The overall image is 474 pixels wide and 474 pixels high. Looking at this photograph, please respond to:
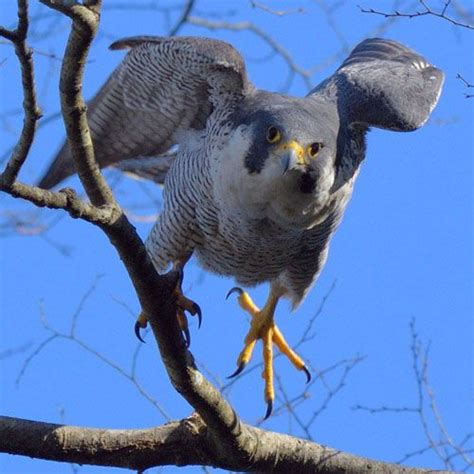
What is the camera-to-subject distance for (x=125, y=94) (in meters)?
6.35

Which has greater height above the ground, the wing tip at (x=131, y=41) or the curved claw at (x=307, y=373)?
the wing tip at (x=131, y=41)

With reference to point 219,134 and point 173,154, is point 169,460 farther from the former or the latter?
point 173,154

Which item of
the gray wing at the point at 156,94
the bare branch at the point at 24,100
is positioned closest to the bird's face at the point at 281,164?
the gray wing at the point at 156,94

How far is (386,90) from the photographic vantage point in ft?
19.8

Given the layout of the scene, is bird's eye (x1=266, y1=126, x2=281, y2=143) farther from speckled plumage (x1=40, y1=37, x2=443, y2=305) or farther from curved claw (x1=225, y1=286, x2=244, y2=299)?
curved claw (x1=225, y1=286, x2=244, y2=299)

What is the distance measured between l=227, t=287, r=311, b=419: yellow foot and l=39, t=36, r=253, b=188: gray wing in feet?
3.49

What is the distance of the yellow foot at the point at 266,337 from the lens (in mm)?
6215

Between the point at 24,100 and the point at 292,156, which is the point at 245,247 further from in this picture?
the point at 24,100

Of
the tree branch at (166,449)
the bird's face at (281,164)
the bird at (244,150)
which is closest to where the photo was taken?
the tree branch at (166,449)

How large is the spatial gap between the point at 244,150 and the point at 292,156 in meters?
0.31

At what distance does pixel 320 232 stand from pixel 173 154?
1.13 meters

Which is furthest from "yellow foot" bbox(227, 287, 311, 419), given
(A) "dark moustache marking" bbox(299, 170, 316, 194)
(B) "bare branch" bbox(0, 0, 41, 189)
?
(B) "bare branch" bbox(0, 0, 41, 189)

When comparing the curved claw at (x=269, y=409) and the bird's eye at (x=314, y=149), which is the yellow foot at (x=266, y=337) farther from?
the bird's eye at (x=314, y=149)

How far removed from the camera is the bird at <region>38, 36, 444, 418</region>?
17.7 feet
